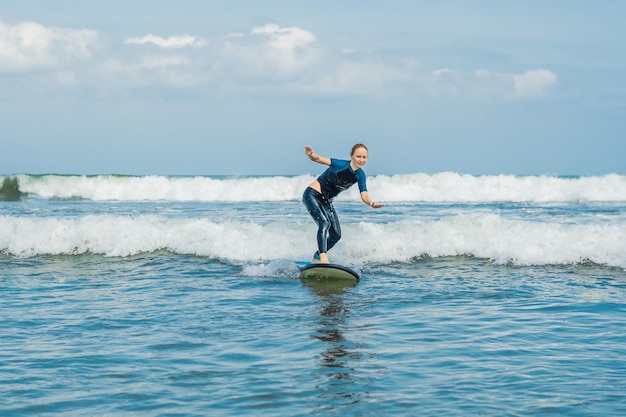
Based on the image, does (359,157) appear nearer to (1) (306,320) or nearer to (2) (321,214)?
(2) (321,214)

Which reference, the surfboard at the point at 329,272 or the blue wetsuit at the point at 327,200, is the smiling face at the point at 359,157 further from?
the surfboard at the point at 329,272

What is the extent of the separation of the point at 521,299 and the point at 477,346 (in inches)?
126

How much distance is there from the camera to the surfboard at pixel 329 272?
11.7 metres

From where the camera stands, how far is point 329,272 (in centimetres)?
1178

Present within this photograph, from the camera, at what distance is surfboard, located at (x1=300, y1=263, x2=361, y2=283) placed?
461 inches

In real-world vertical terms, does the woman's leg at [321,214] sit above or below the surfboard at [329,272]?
above

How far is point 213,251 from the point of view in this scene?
15398 millimetres

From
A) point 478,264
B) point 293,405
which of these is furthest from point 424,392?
point 478,264

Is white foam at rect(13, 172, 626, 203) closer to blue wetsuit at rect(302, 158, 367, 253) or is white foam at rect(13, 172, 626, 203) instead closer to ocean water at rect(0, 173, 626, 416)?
ocean water at rect(0, 173, 626, 416)

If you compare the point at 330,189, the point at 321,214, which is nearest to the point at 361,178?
the point at 330,189

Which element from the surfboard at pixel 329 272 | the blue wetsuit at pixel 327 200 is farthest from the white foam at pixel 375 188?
the surfboard at pixel 329 272

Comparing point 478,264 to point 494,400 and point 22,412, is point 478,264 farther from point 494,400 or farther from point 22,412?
point 22,412

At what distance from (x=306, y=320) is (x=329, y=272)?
3075mm

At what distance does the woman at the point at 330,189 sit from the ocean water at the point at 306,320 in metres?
0.89
